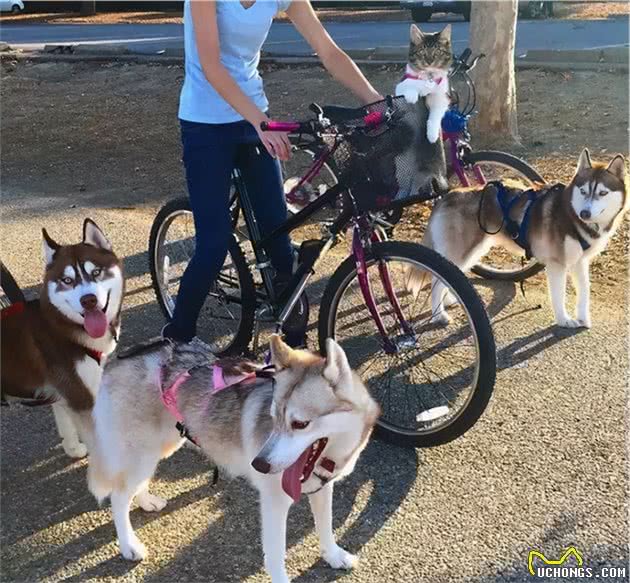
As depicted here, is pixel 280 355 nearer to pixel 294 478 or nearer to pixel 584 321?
pixel 294 478

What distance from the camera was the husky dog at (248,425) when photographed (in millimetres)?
2637

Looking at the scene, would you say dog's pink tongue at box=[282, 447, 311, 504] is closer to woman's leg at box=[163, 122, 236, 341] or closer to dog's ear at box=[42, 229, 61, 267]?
woman's leg at box=[163, 122, 236, 341]

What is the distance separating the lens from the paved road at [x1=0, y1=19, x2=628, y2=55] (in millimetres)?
15984

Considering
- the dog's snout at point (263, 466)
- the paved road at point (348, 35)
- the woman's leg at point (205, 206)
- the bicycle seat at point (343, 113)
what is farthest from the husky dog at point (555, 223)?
the paved road at point (348, 35)

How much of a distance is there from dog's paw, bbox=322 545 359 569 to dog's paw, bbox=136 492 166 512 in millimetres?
842

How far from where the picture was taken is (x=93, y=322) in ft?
11.9

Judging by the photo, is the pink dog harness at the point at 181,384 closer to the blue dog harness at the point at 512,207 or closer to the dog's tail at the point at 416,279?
the dog's tail at the point at 416,279

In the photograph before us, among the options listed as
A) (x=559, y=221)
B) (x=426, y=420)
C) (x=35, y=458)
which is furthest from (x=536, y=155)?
(x=35, y=458)

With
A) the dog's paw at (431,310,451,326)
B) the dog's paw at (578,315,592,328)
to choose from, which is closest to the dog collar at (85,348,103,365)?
the dog's paw at (431,310,451,326)

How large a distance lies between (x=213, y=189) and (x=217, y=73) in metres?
0.61

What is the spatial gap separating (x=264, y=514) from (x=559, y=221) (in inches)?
121

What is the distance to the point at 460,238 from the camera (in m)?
5.04

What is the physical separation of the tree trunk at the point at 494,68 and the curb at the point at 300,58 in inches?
162

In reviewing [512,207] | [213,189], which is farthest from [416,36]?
[213,189]
